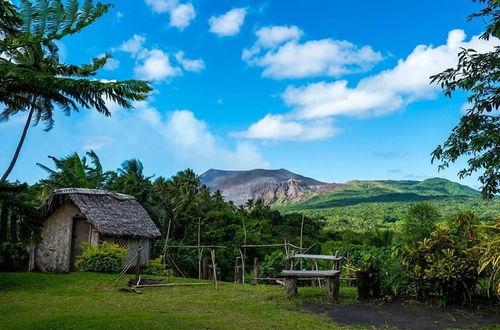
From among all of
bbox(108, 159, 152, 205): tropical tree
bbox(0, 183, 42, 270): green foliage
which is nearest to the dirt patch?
bbox(0, 183, 42, 270): green foliage

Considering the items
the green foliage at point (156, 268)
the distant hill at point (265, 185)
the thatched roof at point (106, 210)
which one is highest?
the distant hill at point (265, 185)

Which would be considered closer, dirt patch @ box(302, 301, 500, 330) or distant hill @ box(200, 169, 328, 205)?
dirt patch @ box(302, 301, 500, 330)

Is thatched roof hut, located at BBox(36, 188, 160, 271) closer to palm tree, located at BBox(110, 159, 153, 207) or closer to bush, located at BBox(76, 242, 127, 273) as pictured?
bush, located at BBox(76, 242, 127, 273)

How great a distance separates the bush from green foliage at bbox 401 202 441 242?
1132cm

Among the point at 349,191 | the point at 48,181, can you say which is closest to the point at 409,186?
the point at 349,191

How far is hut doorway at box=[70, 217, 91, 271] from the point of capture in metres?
18.2

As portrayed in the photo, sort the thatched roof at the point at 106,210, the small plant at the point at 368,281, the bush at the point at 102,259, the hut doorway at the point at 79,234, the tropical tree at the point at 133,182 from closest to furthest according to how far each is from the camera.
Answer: the small plant at the point at 368,281 → the bush at the point at 102,259 → the thatched roof at the point at 106,210 → the hut doorway at the point at 79,234 → the tropical tree at the point at 133,182

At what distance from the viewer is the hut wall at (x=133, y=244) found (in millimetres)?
18242

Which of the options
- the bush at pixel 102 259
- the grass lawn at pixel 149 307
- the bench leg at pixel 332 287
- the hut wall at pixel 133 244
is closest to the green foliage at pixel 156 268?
the hut wall at pixel 133 244

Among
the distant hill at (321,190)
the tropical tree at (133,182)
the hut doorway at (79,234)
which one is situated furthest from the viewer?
the distant hill at (321,190)

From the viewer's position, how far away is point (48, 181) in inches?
968

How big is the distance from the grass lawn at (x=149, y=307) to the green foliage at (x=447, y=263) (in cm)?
183

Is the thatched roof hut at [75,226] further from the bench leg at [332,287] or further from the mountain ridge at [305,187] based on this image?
the mountain ridge at [305,187]

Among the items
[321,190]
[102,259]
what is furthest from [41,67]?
[321,190]
